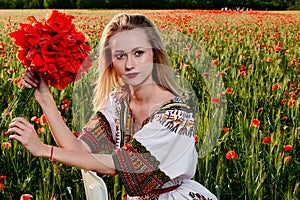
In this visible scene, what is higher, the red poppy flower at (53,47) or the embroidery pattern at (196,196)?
the red poppy flower at (53,47)

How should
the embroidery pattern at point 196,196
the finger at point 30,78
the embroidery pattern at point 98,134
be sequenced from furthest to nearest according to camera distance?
1. the embroidery pattern at point 98,134
2. the embroidery pattern at point 196,196
3. the finger at point 30,78

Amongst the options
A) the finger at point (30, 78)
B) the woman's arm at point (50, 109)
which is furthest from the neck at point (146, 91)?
the finger at point (30, 78)

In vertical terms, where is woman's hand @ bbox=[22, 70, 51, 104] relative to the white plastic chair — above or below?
above

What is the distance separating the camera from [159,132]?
1.62 metres

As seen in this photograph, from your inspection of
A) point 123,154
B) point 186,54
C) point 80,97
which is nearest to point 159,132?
point 123,154

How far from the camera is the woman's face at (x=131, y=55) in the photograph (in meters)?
1.60

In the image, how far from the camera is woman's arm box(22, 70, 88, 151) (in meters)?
1.51

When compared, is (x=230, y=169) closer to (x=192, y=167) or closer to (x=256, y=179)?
(x=256, y=179)

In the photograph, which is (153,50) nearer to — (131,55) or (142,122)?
(131,55)

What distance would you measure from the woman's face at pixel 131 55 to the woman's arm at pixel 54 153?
239 mm

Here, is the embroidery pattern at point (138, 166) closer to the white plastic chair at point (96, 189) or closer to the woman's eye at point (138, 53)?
the white plastic chair at point (96, 189)

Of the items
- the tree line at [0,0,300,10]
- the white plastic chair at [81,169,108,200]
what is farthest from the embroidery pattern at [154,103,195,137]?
the tree line at [0,0,300,10]

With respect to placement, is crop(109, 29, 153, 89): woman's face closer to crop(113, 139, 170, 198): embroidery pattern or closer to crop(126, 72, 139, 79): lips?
crop(126, 72, 139, 79): lips

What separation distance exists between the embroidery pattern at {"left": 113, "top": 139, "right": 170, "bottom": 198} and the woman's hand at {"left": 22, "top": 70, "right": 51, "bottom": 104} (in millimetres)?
281
